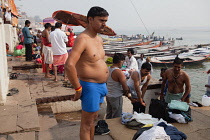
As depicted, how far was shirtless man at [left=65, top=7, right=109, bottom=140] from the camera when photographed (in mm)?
2293

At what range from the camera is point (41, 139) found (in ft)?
10.6

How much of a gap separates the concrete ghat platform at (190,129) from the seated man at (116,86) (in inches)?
18.9

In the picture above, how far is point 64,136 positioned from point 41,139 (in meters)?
0.38

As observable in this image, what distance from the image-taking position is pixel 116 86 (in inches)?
165

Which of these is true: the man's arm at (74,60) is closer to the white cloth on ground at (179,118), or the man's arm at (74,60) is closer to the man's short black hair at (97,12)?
the man's short black hair at (97,12)

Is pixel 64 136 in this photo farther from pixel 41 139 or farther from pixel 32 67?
pixel 32 67

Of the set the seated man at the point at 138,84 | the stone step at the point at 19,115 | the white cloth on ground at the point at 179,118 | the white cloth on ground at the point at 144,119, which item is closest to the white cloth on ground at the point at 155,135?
the white cloth on ground at the point at 144,119

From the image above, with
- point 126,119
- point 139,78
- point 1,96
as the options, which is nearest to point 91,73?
point 126,119

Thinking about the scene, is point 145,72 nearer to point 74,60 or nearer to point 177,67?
point 177,67

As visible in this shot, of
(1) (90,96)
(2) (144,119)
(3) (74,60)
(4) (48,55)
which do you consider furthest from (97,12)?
(4) (48,55)

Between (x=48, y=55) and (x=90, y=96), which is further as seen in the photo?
(x=48, y=55)

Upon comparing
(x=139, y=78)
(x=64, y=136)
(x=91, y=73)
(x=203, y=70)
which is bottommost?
(x=203, y=70)

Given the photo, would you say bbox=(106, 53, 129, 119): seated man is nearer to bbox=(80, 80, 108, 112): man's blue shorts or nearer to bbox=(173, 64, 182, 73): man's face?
bbox=(173, 64, 182, 73): man's face

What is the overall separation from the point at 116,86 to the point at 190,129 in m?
1.63
